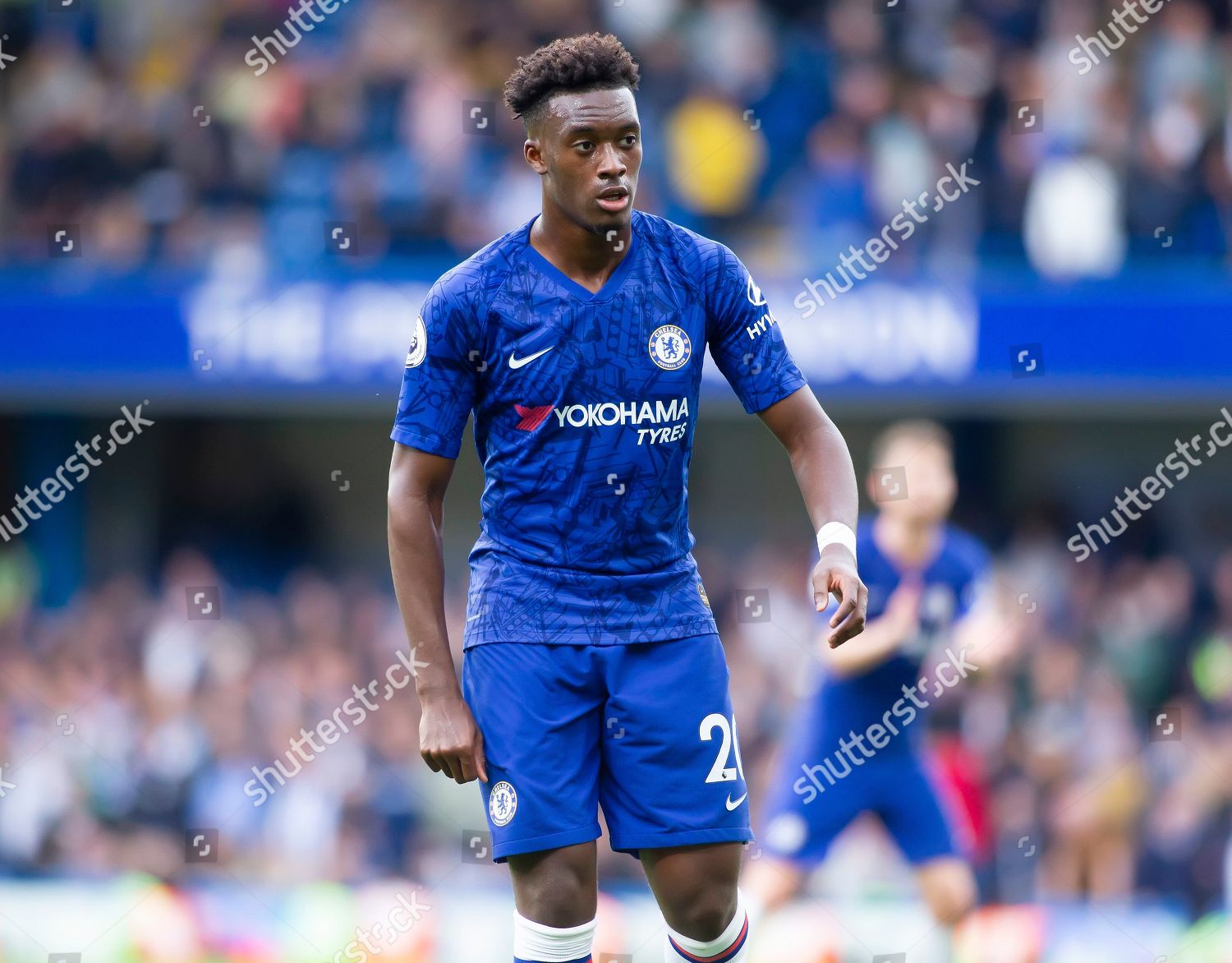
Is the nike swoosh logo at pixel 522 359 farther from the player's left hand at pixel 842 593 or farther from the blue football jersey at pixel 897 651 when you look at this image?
the blue football jersey at pixel 897 651

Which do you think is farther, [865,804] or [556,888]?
[865,804]

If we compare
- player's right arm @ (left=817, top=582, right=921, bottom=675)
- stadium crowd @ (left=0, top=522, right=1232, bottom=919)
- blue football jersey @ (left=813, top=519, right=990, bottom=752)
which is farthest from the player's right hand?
stadium crowd @ (left=0, top=522, right=1232, bottom=919)

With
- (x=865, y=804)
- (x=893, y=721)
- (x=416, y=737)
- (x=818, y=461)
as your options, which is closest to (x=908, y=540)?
(x=893, y=721)

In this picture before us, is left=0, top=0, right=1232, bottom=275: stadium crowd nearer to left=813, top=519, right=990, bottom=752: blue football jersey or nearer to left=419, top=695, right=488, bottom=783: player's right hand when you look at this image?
left=813, top=519, right=990, bottom=752: blue football jersey

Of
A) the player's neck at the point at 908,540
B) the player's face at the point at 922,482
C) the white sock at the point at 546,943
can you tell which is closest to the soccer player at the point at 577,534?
the white sock at the point at 546,943

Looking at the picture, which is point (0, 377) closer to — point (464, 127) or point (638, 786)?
point (464, 127)

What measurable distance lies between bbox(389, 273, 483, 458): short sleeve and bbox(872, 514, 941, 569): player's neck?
3.14 m

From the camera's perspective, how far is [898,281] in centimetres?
1042

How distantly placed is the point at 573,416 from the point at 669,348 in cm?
27

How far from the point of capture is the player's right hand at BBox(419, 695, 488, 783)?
371 cm

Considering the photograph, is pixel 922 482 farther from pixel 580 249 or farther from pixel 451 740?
→ pixel 451 740

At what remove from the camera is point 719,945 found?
3.87 meters

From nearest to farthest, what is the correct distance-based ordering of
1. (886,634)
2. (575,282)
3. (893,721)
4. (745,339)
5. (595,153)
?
(595,153)
(575,282)
(745,339)
(886,634)
(893,721)

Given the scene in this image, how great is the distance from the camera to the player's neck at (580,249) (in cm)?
379
